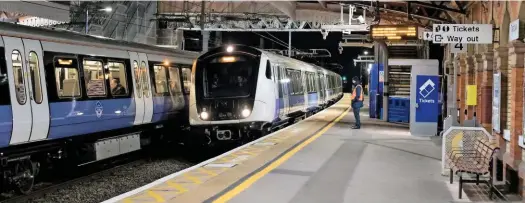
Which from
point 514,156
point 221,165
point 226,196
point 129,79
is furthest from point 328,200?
point 129,79

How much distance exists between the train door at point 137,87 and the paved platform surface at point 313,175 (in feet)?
9.31

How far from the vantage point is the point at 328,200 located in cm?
711

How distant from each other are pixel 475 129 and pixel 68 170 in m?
8.58

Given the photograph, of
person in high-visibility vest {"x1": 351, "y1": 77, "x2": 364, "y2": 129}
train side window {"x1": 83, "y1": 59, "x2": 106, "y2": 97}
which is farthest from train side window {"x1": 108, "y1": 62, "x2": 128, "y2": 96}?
person in high-visibility vest {"x1": 351, "y1": 77, "x2": 364, "y2": 129}

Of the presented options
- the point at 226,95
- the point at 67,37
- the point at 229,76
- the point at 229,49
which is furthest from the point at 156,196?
the point at 229,49

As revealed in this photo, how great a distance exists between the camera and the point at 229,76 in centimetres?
1432

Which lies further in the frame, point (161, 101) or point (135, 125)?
point (161, 101)

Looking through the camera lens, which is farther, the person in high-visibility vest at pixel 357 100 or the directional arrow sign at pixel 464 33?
the person in high-visibility vest at pixel 357 100

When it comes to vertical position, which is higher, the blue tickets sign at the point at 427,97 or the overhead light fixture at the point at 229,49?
the overhead light fixture at the point at 229,49

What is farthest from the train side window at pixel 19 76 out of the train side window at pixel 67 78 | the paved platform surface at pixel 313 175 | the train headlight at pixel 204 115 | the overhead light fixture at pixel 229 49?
the overhead light fixture at pixel 229 49

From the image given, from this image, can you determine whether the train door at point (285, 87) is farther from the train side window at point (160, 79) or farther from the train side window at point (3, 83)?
the train side window at point (3, 83)

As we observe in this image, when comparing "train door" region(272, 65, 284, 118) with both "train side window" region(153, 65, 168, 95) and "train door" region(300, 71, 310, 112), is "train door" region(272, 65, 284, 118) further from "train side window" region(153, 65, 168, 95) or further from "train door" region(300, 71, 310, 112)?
"train door" region(300, 71, 310, 112)

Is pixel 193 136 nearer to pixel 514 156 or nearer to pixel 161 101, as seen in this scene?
pixel 161 101

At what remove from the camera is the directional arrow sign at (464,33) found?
381 inches
